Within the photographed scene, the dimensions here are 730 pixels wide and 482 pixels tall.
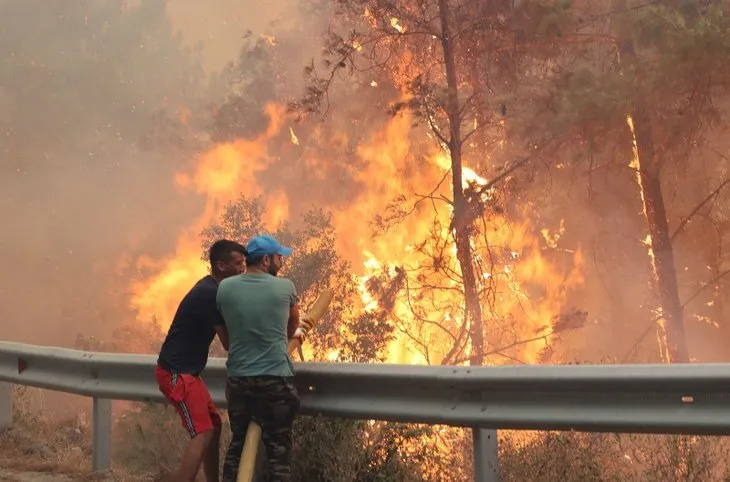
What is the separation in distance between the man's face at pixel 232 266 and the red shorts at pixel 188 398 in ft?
2.29

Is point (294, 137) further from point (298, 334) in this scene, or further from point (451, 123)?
point (298, 334)

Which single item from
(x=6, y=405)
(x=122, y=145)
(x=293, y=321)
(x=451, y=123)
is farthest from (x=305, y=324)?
(x=122, y=145)

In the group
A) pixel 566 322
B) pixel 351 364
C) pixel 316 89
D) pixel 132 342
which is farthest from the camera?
pixel 132 342

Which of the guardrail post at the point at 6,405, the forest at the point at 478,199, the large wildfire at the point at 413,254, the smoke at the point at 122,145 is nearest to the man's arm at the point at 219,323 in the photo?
the forest at the point at 478,199

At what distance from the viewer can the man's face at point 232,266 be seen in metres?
5.44

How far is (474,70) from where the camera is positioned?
19.5 m

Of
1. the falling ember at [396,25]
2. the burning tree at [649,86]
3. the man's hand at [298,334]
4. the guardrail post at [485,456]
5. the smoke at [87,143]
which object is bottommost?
the guardrail post at [485,456]

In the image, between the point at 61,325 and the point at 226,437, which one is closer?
the point at 226,437

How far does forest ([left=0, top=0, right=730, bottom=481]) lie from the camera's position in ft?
21.2

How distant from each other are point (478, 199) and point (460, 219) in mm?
616

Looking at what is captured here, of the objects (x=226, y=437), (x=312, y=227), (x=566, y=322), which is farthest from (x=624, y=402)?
(x=312, y=227)

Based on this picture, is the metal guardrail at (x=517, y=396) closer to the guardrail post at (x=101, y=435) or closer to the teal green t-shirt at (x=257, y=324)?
the teal green t-shirt at (x=257, y=324)

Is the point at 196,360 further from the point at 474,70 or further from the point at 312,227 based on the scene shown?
the point at 312,227

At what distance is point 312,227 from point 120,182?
3268cm
